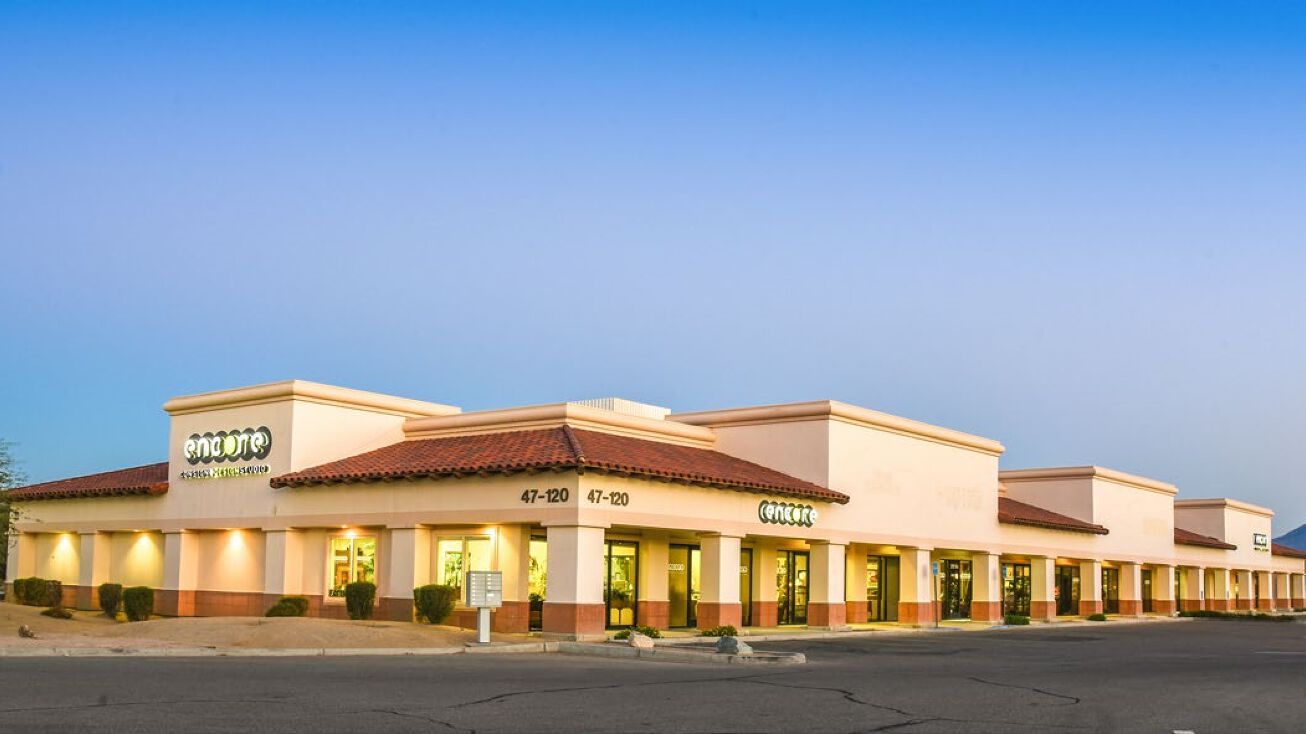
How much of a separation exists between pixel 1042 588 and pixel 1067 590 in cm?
897

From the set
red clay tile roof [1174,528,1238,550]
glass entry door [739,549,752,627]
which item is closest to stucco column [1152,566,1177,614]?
red clay tile roof [1174,528,1238,550]

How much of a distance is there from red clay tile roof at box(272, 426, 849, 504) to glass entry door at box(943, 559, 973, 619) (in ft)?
47.4

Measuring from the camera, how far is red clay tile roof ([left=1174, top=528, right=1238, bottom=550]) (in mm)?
71488

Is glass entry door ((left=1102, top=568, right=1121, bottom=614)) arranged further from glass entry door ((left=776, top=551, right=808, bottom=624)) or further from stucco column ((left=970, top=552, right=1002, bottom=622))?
glass entry door ((left=776, top=551, right=808, bottom=624))

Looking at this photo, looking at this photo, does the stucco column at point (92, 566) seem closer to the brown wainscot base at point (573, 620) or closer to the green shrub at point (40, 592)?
the green shrub at point (40, 592)

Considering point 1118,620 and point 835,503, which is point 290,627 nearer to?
point 835,503

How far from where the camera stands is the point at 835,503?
41031mm

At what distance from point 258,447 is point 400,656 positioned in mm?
15399

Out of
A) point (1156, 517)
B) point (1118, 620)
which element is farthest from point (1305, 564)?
point (1118, 620)

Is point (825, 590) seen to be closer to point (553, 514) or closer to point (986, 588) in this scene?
point (553, 514)

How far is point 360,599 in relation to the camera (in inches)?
1427

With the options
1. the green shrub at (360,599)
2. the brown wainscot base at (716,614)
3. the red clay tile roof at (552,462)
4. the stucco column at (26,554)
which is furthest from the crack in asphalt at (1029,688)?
the stucco column at (26,554)

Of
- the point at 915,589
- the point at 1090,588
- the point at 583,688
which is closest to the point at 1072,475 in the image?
the point at 1090,588

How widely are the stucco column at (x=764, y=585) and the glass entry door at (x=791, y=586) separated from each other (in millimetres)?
831
